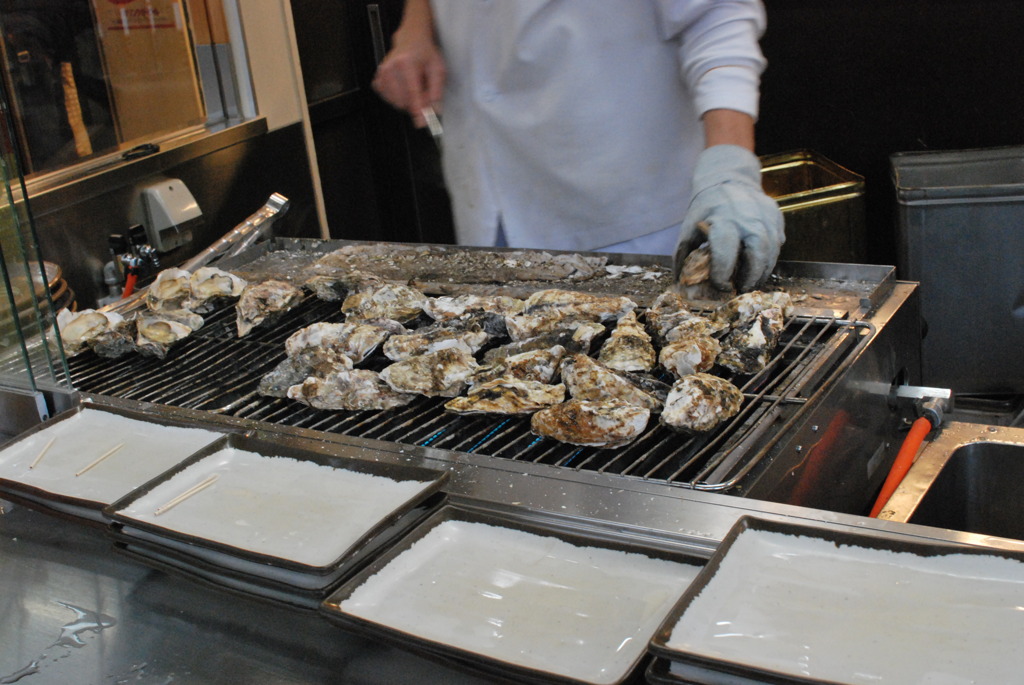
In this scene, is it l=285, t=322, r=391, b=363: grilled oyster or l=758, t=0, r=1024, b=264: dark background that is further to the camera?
l=758, t=0, r=1024, b=264: dark background

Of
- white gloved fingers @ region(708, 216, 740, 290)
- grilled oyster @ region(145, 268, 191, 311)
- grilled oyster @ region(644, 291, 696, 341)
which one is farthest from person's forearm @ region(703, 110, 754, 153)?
grilled oyster @ region(145, 268, 191, 311)

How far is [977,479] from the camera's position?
65.0 inches

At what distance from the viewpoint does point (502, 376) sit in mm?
1616

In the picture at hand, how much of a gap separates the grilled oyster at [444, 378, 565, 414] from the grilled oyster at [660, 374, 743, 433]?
20 centimetres

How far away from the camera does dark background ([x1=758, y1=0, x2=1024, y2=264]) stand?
362 cm

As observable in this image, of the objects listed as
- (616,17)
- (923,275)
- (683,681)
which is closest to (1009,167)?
(923,275)

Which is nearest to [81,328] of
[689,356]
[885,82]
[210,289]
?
[210,289]

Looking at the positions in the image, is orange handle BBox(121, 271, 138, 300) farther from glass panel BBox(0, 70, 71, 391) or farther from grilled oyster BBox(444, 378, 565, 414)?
grilled oyster BBox(444, 378, 565, 414)

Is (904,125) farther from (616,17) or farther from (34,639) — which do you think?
(34,639)

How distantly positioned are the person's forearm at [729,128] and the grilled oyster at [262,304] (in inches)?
39.6

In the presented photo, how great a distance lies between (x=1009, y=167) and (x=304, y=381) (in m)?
2.66

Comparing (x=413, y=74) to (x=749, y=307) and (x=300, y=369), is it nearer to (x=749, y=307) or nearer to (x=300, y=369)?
(x=300, y=369)

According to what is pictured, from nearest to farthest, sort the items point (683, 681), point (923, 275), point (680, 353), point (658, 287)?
point (683, 681), point (680, 353), point (658, 287), point (923, 275)

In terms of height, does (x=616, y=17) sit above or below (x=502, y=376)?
above
